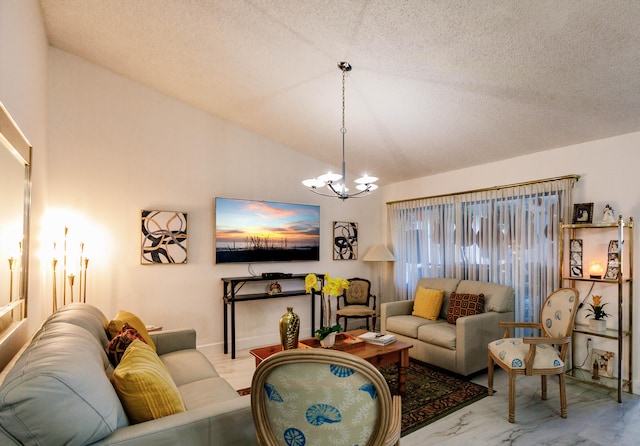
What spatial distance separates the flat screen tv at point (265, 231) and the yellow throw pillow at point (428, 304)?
1.62 metres

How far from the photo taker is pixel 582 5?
80.4 inches

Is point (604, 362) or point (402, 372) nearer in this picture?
point (402, 372)

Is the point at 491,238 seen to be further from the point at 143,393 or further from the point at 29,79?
the point at 29,79

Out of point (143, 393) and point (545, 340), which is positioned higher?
point (143, 393)

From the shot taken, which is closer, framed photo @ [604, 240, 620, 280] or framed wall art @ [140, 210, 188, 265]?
framed photo @ [604, 240, 620, 280]

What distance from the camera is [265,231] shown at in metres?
4.80

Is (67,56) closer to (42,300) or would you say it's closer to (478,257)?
(42,300)

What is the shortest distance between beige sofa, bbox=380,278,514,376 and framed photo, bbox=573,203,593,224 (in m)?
1.01

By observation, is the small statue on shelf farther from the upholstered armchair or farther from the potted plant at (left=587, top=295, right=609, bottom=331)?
the upholstered armchair

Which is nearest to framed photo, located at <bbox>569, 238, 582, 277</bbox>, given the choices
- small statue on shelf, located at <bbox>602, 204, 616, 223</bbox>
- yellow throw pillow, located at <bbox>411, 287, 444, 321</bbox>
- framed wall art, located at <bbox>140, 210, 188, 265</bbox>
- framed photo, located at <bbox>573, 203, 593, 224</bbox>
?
framed photo, located at <bbox>573, 203, 593, 224</bbox>

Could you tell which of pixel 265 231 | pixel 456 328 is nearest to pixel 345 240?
pixel 265 231

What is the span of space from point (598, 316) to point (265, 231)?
381 centimetres

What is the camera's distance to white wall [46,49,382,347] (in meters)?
3.74

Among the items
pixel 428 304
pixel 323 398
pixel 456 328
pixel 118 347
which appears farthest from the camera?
pixel 428 304
